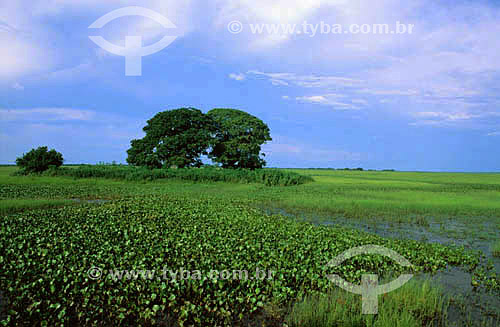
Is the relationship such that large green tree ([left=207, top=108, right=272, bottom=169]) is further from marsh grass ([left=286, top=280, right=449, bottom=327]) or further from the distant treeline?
marsh grass ([left=286, top=280, right=449, bottom=327])

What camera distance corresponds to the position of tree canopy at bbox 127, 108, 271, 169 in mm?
31703

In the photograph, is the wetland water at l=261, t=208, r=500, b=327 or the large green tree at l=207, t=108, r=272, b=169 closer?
the wetland water at l=261, t=208, r=500, b=327

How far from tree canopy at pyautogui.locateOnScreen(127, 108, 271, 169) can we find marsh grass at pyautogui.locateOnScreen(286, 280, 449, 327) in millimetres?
26975

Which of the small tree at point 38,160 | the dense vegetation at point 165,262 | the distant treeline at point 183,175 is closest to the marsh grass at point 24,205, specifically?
the dense vegetation at point 165,262

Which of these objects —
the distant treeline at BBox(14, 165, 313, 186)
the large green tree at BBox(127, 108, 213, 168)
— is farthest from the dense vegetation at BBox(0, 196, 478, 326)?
the large green tree at BBox(127, 108, 213, 168)

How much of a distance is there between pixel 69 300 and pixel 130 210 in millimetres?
8245

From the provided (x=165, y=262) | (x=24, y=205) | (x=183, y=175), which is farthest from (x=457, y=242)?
(x=183, y=175)

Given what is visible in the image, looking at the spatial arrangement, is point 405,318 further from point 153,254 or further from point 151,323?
point 153,254

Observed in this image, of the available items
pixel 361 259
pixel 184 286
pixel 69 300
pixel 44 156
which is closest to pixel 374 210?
pixel 361 259

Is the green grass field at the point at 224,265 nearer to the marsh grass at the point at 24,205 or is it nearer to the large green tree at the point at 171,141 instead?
the marsh grass at the point at 24,205

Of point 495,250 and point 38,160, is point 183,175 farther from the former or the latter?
point 495,250

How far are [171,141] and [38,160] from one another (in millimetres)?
12175

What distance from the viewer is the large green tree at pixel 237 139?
34.3m

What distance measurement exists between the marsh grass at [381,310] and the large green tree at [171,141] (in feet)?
88.5
